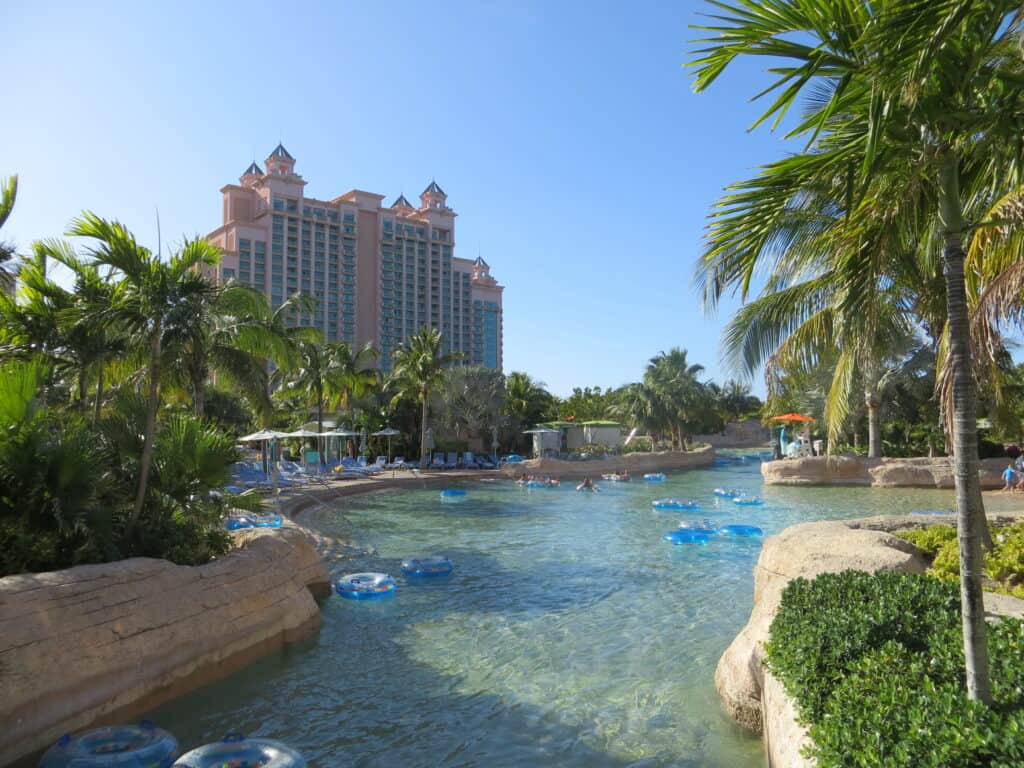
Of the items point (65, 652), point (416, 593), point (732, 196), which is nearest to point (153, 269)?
point (65, 652)

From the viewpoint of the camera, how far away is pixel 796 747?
12.5 ft

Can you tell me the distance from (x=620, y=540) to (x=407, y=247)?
77.0 m

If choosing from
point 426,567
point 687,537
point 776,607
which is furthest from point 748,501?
point 776,607

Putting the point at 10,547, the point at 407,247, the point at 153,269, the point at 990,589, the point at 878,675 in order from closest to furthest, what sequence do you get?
the point at 878,675
the point at 10,547
the point at 990,589
the point at 153,269
the point at 407,247

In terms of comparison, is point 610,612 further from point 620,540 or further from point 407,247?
point 407,247

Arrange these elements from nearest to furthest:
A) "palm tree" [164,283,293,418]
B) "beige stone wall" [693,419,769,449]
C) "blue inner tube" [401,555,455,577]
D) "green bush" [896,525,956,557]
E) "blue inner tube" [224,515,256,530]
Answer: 1. "green bush" [896,525,956,557]
2. "palm tree" [164,283,293,418]
3. "blue inner tube" [401,555,455,577]
4. "blue inner tube" [224,515,256,530]
5. "beige stone wall" [693,419,769,449]

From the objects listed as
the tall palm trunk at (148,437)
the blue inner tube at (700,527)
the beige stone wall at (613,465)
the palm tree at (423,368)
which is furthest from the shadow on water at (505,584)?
the palm tree at (423,368)

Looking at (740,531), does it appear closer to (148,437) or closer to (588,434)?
(148,437)

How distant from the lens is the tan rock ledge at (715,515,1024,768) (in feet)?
14.3

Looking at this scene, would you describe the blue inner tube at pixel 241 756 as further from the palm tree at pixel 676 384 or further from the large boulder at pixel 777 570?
the palm tree at pixel 676 384

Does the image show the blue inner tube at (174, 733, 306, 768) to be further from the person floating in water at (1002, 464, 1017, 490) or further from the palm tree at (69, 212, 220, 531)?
the person floating in water at (1002, 464, 1017, 490)

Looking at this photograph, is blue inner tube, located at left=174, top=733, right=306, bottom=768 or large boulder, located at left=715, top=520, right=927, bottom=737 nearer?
blue inner tube, located at left=174, top=733, right=306, bottom=768

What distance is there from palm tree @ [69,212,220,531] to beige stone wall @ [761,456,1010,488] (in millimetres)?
24279

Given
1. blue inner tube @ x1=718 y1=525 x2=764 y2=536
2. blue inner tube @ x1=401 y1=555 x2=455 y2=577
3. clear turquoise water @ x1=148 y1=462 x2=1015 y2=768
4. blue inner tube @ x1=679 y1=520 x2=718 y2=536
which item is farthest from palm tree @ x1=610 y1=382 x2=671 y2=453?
blue inner tube @ x1=401 y1=555 x2=455 y2=577
